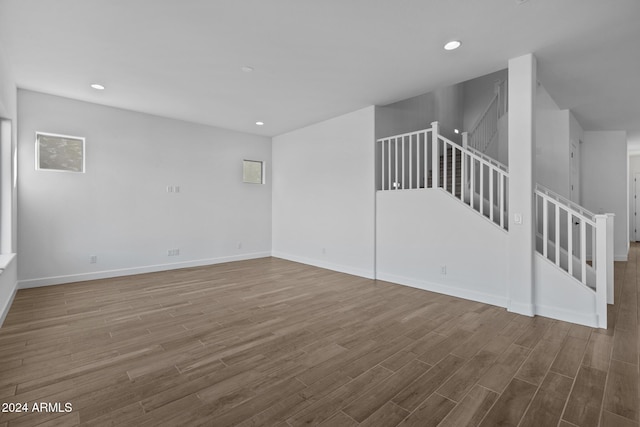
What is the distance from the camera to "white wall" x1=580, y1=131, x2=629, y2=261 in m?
6.86

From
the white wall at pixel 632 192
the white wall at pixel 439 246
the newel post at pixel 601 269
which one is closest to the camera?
the newel post at pixel 601 269

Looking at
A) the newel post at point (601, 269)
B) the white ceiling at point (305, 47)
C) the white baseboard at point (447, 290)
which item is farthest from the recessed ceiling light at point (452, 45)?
the white baseboard at point (447, 290)

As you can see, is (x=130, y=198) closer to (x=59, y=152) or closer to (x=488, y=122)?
(x=59, y=152)

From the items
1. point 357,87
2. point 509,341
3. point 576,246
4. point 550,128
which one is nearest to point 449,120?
point 550,128

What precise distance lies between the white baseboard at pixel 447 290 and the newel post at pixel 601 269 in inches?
33.6

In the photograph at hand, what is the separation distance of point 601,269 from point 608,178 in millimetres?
5823

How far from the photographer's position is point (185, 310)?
352cm

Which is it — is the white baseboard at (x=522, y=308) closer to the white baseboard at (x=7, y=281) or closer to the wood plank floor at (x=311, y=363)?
the wood plank floor at (x=311, y=363)

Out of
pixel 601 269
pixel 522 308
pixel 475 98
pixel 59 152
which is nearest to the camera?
pixel 601 269

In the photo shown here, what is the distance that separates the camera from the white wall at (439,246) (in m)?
3.76

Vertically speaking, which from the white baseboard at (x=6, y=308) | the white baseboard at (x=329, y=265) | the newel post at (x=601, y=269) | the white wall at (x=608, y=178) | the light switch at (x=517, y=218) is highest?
the white wall at (x=608, y=178)

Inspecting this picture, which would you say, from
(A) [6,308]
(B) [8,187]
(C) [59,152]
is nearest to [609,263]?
(A) [6,308]

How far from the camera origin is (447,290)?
418cm

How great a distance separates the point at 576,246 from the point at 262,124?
6.57m
